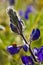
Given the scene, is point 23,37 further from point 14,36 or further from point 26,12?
point 26,12

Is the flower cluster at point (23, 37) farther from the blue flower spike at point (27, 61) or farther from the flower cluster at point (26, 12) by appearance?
the flower cluster at point (26, 12)

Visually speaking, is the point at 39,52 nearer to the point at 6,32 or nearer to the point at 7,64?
the point at 7,64

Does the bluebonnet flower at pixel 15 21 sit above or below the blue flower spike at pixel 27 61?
above

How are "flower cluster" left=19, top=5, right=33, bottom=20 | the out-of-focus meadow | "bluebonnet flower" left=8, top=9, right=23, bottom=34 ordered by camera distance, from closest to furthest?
"bluebonnet flower" left=8, top=9, right=23, bottom=34 < the out-of-focus meadow < "flower cluster" left=19, top=5, right=33, bottom=20

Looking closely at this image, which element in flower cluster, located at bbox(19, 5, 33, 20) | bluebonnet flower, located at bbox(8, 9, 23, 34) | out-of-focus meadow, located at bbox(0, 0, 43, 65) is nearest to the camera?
bluebonnet flower, located at bbox(8, 9, 23, 34)

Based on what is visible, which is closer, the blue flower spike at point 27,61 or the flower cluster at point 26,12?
the blue flower spike at point 27,61

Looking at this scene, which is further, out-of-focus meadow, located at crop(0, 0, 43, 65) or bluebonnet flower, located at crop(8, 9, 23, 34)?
out-of-focus meadow, located at crop(0, 0, 43, 65)

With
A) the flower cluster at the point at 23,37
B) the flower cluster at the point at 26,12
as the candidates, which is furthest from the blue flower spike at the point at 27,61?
the flower cluster at the point at 26,12

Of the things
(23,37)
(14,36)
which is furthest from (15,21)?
(14,36)

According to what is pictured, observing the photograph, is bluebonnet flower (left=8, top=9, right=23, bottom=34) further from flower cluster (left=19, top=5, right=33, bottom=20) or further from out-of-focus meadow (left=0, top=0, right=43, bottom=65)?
flower cluster (left=19, top=5, right=33, bottom=20)

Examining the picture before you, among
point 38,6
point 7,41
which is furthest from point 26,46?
point 38,6

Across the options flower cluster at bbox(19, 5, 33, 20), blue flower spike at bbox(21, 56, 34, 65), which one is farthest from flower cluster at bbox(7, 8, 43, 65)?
flower cluster at bbox(19, 5, 33, 20)
